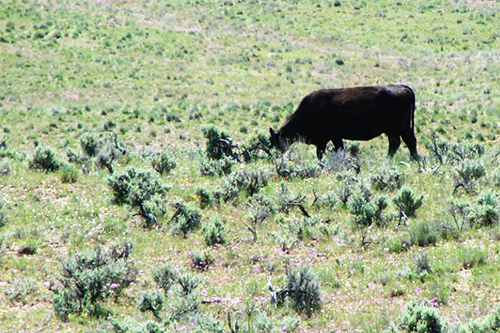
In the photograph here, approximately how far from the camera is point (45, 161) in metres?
12.0

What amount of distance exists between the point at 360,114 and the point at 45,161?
8.62 meters

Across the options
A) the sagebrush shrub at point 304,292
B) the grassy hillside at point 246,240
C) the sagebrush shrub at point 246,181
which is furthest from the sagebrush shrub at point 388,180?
the sagebrush shrub at point 304,292

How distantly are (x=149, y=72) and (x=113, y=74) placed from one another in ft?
8.32

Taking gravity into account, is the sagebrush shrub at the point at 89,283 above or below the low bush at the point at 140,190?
above

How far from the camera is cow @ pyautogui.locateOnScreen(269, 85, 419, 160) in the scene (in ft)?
53.0

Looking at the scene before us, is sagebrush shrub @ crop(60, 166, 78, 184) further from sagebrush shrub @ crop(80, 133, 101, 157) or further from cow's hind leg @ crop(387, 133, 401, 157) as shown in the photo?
cow's hind leg @ crop(387, 133, 401, 157)

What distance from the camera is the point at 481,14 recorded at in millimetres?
61688

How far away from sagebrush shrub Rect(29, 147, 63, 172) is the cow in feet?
22.8

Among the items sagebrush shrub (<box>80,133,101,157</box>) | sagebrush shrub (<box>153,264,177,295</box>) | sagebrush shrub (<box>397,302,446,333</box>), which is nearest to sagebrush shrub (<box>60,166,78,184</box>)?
sagebrush shrub (<box>80,133,101,157</box>)

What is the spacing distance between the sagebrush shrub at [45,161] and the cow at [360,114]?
6.96m

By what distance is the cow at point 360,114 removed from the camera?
53.0 feet

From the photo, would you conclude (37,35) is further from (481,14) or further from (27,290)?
(481,14)

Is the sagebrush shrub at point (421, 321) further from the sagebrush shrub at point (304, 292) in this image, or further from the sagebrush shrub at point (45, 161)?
the sagebrush shrub at point (45, 161)

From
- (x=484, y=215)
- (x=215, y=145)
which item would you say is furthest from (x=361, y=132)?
(x=484, y=215)
